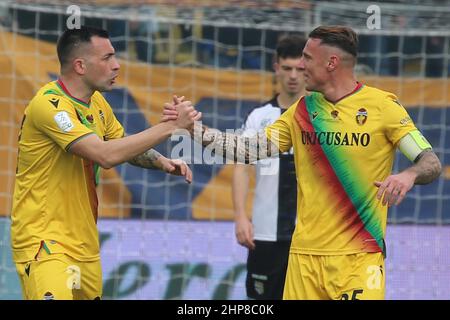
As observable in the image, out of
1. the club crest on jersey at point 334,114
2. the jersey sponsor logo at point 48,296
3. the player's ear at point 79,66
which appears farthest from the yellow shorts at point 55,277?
the club crest on jersey at point 334,114

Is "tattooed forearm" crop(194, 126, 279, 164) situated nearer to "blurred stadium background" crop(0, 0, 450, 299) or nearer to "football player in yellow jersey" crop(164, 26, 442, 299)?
"football player in yellow jersey" crop(164, 26, 442, 299)

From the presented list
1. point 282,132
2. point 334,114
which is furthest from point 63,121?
point 334,114

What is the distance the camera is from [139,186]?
972 cm

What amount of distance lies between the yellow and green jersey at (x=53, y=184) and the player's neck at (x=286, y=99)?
2.12 meters

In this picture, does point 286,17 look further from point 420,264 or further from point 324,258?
point 324,258

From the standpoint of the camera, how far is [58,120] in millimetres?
5910

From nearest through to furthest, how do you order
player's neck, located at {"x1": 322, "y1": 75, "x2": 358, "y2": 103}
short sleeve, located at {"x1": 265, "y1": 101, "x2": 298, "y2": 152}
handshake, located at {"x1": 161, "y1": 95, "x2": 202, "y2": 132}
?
handshake, located at {"x1": 161, "y1": 95, "x2": 202, "y2": 132}, player's neck, located at {"x1": 322, "y1": 75, "x2": 358, "y2": 103}, short sleeve, located at {"x1": 265, "y1": 101, "x2": 298, "y2": 152}

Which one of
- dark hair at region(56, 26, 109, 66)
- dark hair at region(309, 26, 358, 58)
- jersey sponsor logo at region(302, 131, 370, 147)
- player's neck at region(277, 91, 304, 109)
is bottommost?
jersey sponsor logo at region(302, 131, 370, 147)

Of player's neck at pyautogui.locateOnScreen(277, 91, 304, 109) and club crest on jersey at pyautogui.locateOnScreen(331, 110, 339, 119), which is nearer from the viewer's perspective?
club crest on jersey at pyautogui.locateOnScreen(331, 110, 339, 119)

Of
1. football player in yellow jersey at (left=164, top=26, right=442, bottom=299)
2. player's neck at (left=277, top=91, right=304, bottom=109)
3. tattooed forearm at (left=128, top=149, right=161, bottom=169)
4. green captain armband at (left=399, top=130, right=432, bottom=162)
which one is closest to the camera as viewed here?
green captain armband at (left=399, top=130, right=432, bottom=162)

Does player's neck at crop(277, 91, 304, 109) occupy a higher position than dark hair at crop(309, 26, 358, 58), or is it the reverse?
dark hair at crop(309, 26, 358, 58)

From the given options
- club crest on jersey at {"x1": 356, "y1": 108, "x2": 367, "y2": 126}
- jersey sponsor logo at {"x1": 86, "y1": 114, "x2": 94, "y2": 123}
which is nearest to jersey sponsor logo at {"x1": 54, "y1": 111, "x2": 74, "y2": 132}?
jersey sponsor logo at {"x1": 86, "y1": 114, "x2": 94, "y2": 123}

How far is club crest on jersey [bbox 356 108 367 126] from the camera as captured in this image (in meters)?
5.93
